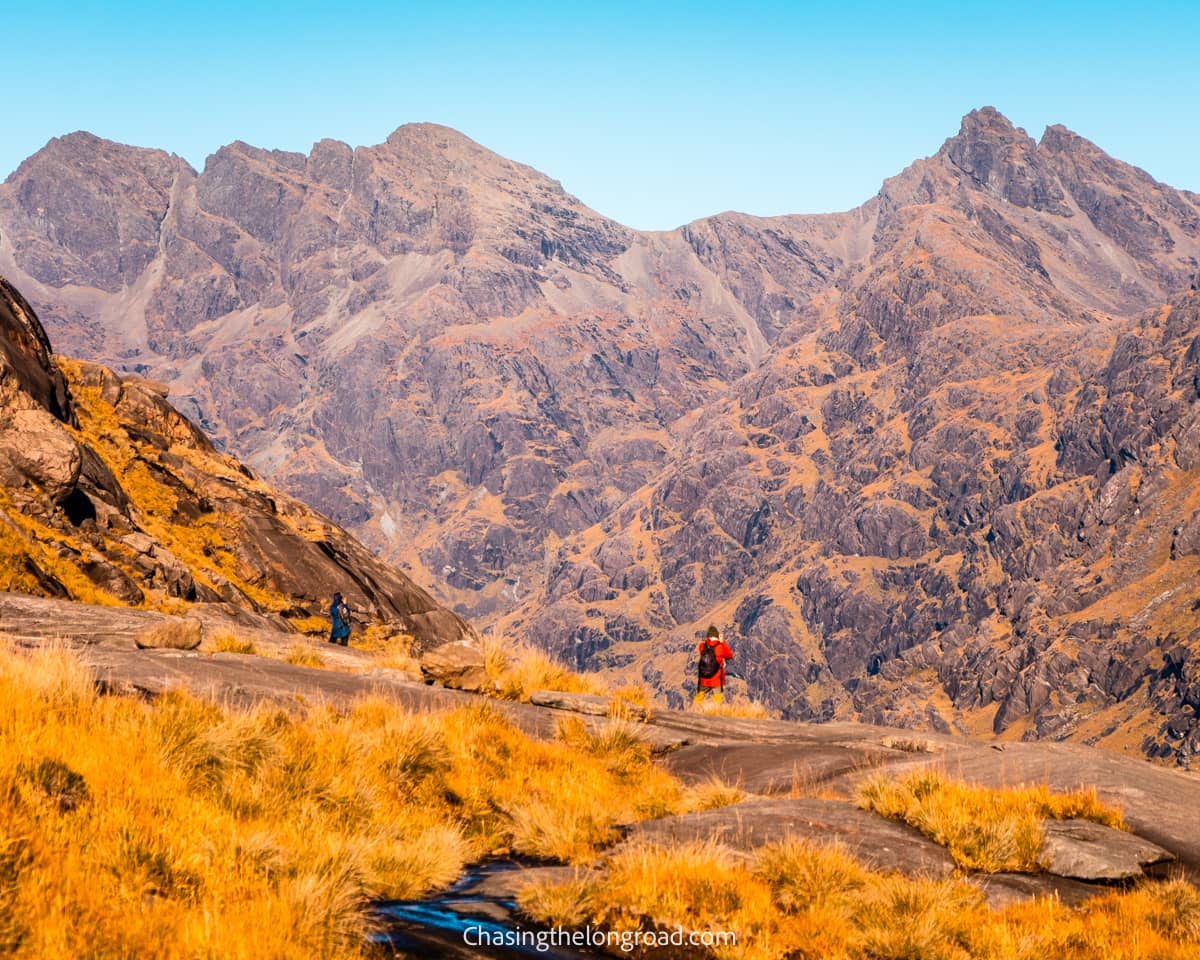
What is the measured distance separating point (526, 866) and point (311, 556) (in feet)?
106

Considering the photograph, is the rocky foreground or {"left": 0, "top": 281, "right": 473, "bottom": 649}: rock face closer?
the rocky foreground

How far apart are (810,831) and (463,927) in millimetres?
5101

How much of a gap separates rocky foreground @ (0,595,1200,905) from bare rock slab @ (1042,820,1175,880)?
0.7 inches

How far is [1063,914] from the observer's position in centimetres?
1086

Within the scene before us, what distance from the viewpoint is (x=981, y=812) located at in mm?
13484

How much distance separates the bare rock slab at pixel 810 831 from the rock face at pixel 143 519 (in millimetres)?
17611

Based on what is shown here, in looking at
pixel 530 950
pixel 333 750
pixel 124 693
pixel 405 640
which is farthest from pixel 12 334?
pixel 530 950

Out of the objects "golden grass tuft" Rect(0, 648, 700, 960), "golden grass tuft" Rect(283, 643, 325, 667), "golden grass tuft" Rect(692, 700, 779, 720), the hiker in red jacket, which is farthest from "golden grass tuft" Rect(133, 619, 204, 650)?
the hiker in red jacket

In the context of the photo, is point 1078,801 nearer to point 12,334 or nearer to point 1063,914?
point 1063,914

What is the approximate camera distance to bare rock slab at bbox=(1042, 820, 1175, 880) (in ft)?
40.2

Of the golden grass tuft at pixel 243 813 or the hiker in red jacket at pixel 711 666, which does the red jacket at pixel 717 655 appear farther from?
the golden grass tuft at pixel 243 813

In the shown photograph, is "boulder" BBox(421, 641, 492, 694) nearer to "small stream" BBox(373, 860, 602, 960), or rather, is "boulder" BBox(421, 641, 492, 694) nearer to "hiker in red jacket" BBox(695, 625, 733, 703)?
"hiker in red jacket" BBox(695, 625, 733, 703)

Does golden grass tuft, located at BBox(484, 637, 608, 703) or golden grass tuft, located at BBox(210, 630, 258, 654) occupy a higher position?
golden grass tuft, located at BBox(210, 630, 258, 654)

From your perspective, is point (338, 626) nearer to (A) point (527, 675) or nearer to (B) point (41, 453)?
(B) point (41, 453)
